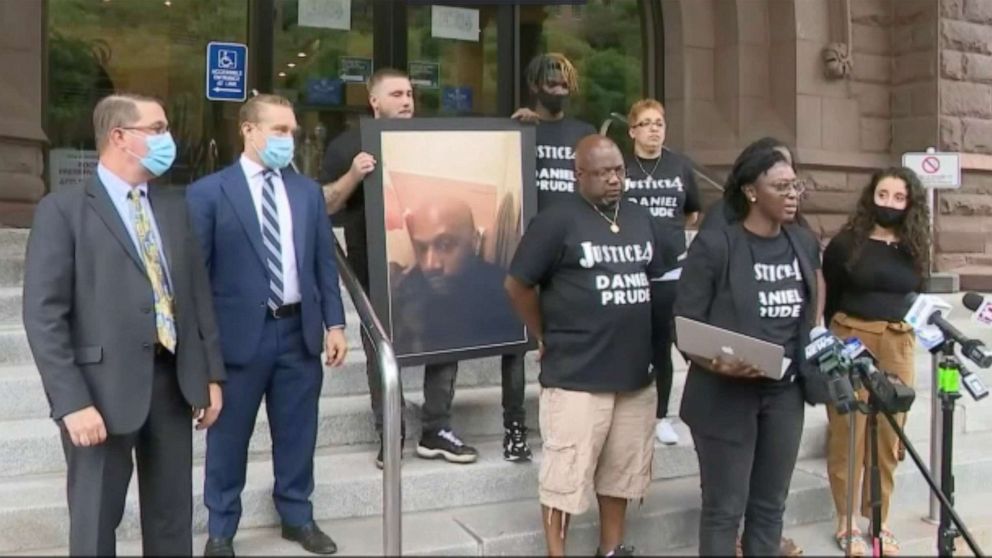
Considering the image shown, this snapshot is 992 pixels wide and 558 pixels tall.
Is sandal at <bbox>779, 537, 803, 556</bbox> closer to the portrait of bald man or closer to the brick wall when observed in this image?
the portrait of bald man

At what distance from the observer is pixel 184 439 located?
3.57m

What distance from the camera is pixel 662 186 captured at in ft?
16.8

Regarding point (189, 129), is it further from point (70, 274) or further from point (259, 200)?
point (70, 274)

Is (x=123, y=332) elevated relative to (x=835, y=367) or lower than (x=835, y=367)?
elevated

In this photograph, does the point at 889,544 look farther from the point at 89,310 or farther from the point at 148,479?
the point at 89,310

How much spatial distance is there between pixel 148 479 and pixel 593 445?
1677mm

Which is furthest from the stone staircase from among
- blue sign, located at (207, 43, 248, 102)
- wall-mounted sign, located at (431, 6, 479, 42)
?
wall-mounted sign, located at (431, 6, 479, 42)

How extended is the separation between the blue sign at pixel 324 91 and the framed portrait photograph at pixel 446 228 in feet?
14.1

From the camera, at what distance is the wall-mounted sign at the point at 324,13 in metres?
8.77

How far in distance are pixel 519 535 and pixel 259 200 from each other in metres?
1.81

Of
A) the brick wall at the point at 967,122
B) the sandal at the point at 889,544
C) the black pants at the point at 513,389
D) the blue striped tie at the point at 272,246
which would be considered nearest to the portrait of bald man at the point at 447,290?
the black pants at the point at 513,389

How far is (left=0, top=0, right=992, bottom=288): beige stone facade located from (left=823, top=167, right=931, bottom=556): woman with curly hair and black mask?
15.1 feet

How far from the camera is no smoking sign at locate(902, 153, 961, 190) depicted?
808cm

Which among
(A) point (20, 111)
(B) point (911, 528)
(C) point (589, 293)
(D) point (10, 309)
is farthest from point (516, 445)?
(A) point (20, 111)
